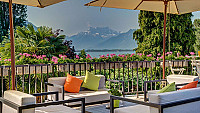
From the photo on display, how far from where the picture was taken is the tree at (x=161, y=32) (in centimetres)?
1338

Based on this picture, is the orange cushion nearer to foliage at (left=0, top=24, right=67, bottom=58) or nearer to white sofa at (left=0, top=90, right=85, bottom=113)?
white sofa at (left=0, top=90, right=85, bottom=113)

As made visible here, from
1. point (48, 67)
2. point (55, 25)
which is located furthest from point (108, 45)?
point (48, 67)

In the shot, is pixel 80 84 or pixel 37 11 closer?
pixel 80 84

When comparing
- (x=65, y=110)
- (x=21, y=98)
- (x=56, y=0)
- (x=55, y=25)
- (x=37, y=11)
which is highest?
(x=37, y=11)

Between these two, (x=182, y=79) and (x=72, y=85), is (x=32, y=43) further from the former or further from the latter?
(x=182, y=79)

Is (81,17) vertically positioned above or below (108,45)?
above

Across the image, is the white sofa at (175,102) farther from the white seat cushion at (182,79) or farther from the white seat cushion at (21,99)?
the white seat cushion at (182,79)

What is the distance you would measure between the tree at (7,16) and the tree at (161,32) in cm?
1125

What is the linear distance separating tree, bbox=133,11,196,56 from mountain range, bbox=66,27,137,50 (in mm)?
8107

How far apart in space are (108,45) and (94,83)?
17.9m

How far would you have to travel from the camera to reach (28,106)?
2.64 meters

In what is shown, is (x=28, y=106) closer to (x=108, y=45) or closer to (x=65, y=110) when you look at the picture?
(x=65, y=110)

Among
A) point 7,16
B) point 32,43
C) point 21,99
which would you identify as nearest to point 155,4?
point 21,99

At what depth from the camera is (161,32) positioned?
44.0 feet
